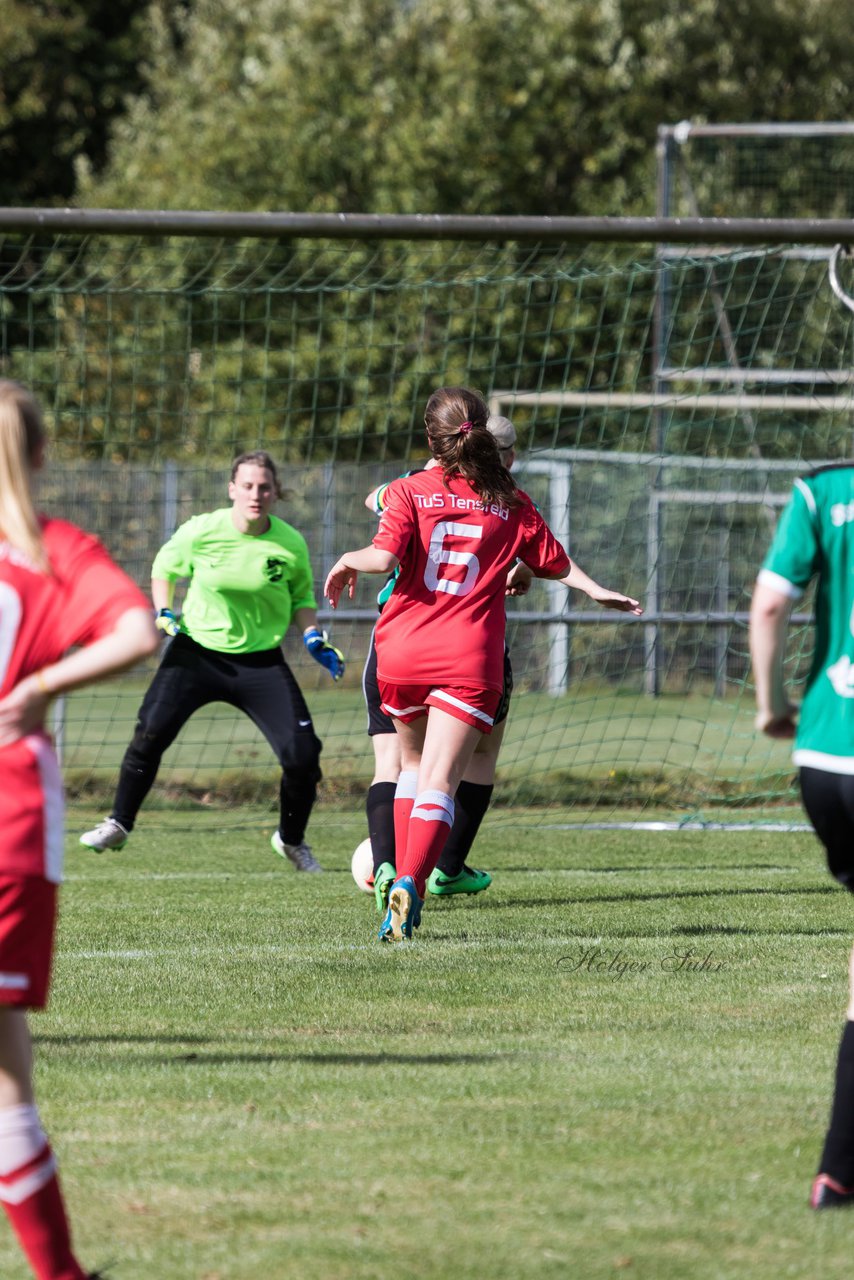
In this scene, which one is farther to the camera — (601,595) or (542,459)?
(542,459)

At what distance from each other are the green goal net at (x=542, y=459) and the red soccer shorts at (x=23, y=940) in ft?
18.3

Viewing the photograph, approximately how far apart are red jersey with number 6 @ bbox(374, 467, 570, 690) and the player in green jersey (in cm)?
277

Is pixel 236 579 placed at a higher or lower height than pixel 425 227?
lower

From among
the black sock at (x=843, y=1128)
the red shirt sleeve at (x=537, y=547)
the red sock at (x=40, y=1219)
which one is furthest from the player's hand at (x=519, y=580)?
the red sock at (x=40, y=1219)

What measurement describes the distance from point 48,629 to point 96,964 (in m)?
3.42

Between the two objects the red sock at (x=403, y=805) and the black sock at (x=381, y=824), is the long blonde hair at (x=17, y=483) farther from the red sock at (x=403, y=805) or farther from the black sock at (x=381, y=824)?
the black sock at (x=381, y=824)

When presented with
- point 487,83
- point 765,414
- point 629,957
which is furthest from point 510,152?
point 629,957

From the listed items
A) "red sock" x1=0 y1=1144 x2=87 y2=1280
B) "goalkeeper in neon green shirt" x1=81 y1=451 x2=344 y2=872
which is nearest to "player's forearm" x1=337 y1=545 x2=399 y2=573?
"goalkeeper in neon green shirt" x1=81 y1=451 x2=344 y2=872

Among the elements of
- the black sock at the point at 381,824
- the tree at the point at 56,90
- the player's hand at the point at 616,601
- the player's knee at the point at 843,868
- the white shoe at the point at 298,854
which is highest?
the tree at the point at 56,90

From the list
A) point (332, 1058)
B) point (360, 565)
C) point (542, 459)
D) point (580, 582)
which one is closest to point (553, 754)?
point (542, 459)

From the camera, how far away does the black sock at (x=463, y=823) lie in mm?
7258

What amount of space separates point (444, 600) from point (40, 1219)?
3.64 m

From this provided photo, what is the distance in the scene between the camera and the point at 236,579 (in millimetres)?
8422

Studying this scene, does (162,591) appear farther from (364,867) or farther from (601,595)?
(601,595)
